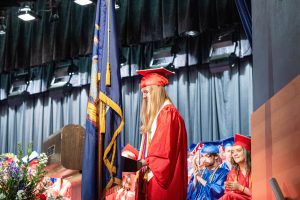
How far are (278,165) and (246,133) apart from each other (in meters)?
6.21

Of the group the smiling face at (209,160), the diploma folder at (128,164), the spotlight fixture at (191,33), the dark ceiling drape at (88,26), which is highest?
the dark ceiling drape at (88,26)

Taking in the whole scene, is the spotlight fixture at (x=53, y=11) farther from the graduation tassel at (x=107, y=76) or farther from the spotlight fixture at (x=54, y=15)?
the graduation tassel at (x=107, y=76)

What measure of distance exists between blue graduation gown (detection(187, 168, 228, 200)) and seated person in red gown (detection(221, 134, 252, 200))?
48 cm

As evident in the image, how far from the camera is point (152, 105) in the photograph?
432cm

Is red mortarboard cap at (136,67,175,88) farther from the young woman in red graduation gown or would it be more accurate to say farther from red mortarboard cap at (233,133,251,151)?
red mortarboard cap at (233,133,251,151)

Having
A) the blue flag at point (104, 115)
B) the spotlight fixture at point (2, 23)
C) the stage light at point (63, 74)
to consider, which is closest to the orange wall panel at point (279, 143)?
the blue flag at point (104, 115)

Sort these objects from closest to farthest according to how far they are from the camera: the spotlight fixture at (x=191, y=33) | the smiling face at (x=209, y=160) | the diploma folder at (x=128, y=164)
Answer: the diploma folder at (x=128, y=164)
the smiling face at (x=209, y=160)
the spotlight fixture at (x=191, y=33)

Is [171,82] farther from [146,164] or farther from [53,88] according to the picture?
[146,164]

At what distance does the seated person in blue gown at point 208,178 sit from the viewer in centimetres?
659

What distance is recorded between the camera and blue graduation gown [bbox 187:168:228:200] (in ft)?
21.5

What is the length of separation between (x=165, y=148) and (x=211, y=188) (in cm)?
279

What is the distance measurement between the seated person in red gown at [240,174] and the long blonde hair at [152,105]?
177 centimetres

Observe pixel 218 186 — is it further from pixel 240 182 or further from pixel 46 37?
pixel 46 37

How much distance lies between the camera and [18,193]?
299 cm
